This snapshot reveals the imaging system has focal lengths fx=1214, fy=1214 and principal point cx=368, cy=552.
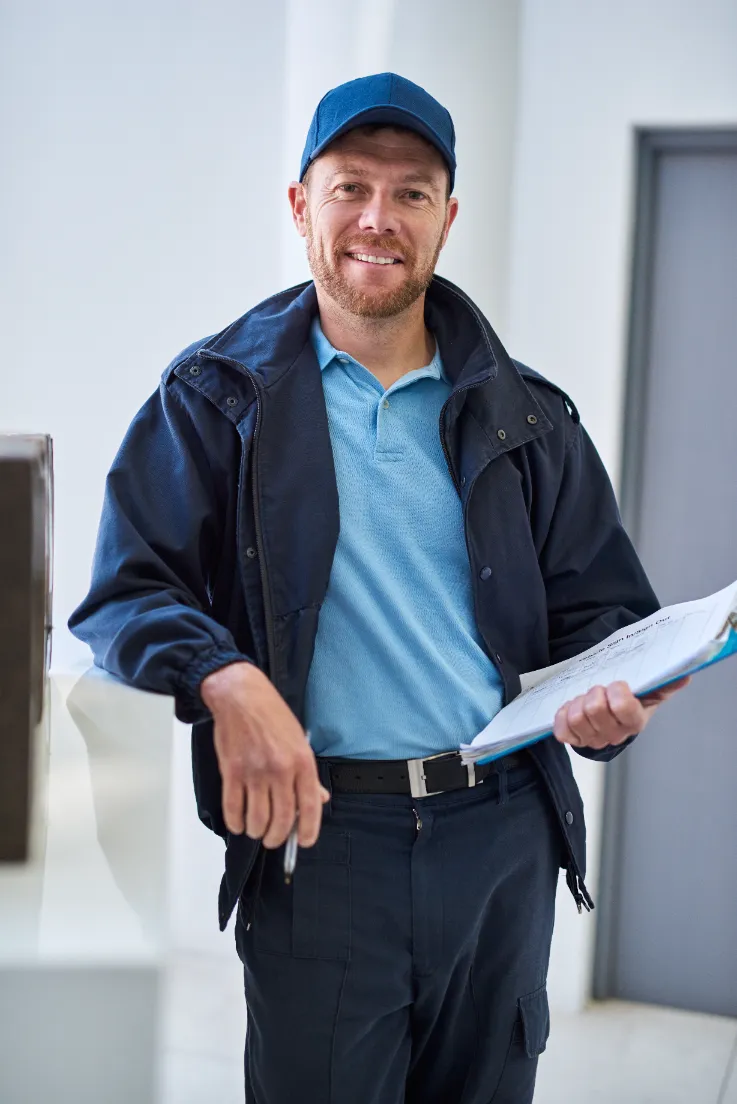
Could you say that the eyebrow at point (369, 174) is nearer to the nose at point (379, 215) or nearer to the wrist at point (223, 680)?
the nose at point (379, 215)

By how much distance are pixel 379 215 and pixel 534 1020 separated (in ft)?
3.52

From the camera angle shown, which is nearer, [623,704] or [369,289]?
[623,704]

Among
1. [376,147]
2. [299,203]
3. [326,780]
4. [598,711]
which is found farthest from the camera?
[299,203]

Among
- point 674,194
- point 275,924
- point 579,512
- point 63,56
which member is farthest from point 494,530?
point 63,56

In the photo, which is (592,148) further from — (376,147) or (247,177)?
(376,147)

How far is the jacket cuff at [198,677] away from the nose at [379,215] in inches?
23.3

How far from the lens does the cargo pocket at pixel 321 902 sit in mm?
1479

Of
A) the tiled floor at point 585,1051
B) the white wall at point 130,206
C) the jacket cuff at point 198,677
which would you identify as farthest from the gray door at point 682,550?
the jacket cuff at point 198,677

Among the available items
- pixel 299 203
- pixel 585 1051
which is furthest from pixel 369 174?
pixel 585 1051

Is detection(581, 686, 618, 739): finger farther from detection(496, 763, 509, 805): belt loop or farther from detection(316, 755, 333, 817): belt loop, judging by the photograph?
detection(316, 755, 333, 817): belt loop

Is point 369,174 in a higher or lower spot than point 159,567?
higher

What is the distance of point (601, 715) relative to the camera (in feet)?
4.43

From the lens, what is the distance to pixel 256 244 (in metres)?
2.93

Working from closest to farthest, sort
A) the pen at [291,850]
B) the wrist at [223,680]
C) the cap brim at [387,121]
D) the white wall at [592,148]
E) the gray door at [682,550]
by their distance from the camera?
the pen at [291,850] < the wrist at [223,680] < the cap brim at [387,121] < the white wall at [592,148] < the gray door at [682,550]
